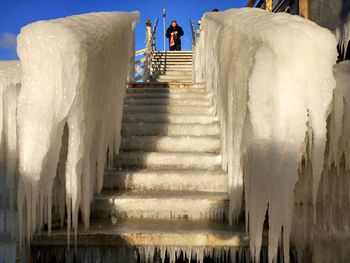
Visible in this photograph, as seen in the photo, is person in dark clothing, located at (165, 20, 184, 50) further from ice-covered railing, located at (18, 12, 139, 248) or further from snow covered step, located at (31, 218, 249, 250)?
snow covered step, located at (31, 218, 249, 250)

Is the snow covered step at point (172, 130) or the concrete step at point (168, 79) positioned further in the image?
the concrete step at point (168, 79)

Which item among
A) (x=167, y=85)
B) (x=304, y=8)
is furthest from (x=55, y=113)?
(x=304, y=8)

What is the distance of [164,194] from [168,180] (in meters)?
0.24

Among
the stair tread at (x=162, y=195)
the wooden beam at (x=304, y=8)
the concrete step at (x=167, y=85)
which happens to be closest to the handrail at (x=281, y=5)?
the wooden beam at (x=304, y=8)

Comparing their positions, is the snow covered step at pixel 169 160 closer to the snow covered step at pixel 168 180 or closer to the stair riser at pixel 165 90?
the snow covered step at pixel 168 180

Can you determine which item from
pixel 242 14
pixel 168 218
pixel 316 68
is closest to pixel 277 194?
pixel 316 68

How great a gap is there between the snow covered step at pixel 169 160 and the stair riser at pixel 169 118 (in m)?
0.79

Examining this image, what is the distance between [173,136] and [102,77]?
1.33 m

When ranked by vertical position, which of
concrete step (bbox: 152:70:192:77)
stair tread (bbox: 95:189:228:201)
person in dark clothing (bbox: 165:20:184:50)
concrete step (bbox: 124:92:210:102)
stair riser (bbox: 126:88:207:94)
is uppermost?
person in dark clothing (bbox: 165:20:184:50)

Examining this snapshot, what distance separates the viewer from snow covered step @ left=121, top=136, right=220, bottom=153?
13.6ft

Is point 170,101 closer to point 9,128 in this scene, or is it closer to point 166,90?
point 166,90

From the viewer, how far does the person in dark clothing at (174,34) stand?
13562 millimetres

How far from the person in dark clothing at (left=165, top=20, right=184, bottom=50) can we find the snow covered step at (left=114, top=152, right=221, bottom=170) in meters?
10.3

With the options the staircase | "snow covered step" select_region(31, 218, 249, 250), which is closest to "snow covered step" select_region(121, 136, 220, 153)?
the staircase
